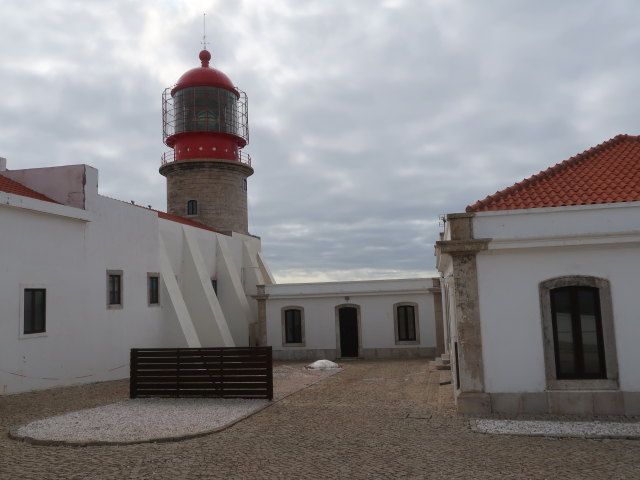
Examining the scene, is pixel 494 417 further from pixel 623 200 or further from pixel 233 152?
pixel 233 152

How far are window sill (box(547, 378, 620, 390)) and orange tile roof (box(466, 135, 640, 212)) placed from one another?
3.03 meters

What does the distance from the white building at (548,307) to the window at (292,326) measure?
45.8ft

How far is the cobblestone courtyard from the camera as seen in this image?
6168 millimetres

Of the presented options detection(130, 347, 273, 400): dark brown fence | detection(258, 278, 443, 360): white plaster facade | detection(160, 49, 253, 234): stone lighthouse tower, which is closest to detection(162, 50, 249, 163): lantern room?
detection(160, 49, 253, 234): stone lighthouse tower

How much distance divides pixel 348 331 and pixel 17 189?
44.4 feet

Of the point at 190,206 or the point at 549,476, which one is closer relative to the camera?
the point at 549,476

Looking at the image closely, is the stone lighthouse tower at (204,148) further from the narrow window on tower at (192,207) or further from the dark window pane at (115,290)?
the dark window pane at (115,290)

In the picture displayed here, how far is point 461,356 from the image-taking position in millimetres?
9406

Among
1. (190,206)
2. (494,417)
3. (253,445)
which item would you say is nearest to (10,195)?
(253,445)

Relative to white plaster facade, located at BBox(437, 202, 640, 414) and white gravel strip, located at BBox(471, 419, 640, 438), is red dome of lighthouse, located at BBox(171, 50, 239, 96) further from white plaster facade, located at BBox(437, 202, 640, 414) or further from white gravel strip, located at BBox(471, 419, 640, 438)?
white gravel strip, located at BBox(471, 419, 640, 438)

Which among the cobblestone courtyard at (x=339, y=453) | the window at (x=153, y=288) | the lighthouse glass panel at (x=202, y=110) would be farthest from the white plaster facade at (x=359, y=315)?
the cobblestone courtyard at (x=339, y=453)

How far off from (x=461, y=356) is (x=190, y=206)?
61.7 ft

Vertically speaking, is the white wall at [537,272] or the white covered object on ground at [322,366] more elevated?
the white wall at [537,272]

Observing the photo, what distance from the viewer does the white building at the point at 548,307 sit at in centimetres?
912
